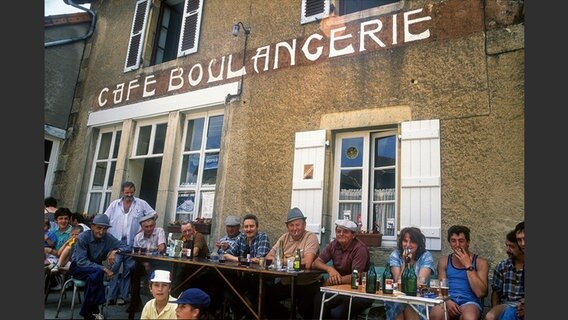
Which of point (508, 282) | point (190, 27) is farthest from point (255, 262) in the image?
point (190, 27)

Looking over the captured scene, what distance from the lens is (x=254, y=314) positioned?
9.81ft

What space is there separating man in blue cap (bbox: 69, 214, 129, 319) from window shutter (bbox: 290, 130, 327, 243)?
171 cm

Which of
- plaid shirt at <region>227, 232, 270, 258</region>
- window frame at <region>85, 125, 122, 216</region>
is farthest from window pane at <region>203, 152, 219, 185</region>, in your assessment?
window frame at <region>85, 125, 122, 216</region>

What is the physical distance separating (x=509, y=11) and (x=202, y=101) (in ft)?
10.0

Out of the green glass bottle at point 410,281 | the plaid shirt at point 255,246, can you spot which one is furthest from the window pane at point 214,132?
the green glass bottle at point 410,281

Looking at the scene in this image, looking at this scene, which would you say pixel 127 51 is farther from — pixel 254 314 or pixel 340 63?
pixel 254 314

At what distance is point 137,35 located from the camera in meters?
5.34

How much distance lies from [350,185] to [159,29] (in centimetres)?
348

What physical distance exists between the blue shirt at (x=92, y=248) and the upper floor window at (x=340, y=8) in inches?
112

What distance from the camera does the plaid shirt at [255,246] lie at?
368 centimetres

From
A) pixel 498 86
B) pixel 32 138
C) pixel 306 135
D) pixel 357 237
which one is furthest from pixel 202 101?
pixel 498 86

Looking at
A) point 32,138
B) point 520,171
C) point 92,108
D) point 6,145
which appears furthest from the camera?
point 92,108

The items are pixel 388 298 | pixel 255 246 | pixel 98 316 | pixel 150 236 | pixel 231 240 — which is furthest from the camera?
pixel 150 236

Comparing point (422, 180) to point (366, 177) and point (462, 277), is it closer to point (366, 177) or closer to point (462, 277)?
point (366, 177)
